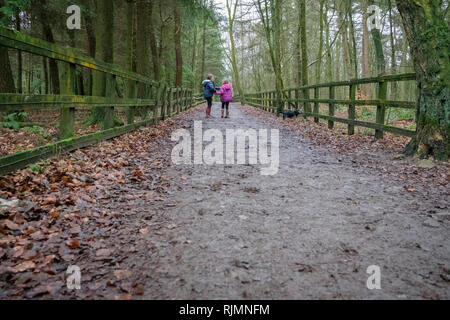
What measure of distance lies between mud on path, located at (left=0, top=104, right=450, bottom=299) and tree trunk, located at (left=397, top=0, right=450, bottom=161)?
5.14 feet

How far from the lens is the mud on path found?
2129 mm

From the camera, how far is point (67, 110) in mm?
4828

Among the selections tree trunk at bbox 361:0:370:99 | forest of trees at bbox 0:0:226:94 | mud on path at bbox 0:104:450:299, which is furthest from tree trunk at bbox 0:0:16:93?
tree trunk at bbox 361:0:370:99

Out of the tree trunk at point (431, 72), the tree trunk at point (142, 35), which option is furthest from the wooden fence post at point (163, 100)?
the tree trunk at point (431, 72)

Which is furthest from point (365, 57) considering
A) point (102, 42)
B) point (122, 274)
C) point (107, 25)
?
point (122, 274)

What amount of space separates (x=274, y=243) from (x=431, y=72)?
476 cm

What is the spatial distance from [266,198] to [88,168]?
2554 mm

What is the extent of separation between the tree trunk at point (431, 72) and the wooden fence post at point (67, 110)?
5778 millimetres

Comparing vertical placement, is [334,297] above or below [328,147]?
below

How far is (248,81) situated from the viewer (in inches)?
2222

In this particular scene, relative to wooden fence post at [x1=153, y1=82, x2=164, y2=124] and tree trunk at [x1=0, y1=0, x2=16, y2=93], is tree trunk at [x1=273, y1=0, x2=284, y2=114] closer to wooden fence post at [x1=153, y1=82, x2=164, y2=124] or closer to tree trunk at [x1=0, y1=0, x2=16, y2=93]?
wooden fence post at [x1=153, y1=82, x2=164, y2=124]

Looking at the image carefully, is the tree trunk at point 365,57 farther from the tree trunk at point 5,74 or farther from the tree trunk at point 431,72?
the tree trunk at point 5,74

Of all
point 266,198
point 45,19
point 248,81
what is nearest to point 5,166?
point 266,198

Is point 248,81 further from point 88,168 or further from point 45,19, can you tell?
point 88,168
